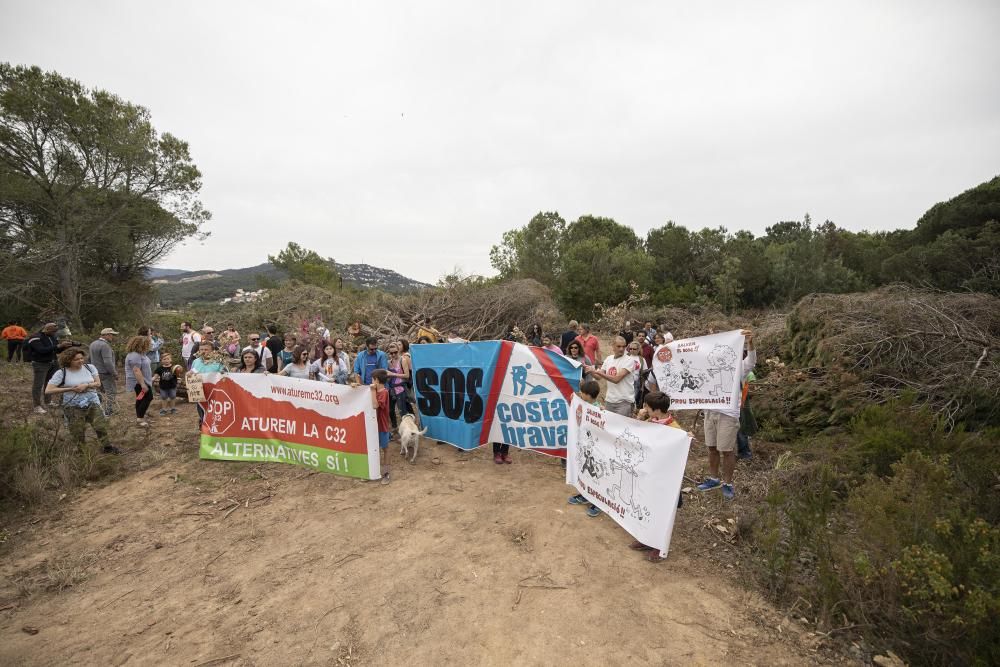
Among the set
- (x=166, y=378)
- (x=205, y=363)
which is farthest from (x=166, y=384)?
(x=205, y=363)

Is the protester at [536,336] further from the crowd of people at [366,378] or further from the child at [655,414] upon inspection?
the child at [655,414]

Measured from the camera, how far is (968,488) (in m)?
3.84

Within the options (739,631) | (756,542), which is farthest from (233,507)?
(756,542)

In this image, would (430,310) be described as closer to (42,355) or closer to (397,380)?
(397,380)

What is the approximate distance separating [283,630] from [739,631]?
336 cm

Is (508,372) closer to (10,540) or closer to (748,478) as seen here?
(748,478)

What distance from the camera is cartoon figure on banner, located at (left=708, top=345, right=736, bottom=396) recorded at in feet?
16.7

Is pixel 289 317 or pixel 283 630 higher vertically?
pixel 289 317

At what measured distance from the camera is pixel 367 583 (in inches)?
147

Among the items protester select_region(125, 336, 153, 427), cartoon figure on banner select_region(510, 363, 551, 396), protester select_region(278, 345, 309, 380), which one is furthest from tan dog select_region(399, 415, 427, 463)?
protester select_region(125, 336, 153, 427)

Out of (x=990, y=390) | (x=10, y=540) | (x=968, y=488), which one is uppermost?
(x=990, y=390)

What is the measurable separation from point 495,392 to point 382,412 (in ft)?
5.10

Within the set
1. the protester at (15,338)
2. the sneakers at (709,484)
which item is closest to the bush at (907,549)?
the sneakers at (709,484)

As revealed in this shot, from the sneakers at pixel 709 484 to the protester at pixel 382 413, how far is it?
13.0 feet
